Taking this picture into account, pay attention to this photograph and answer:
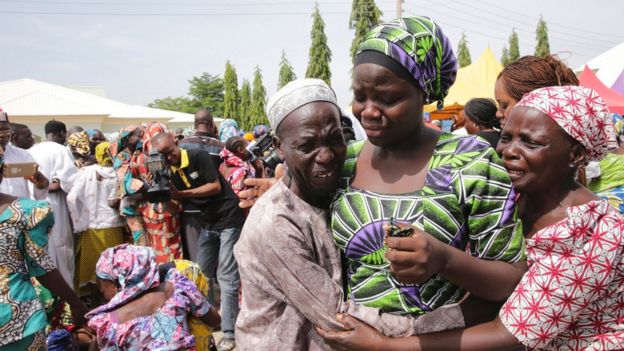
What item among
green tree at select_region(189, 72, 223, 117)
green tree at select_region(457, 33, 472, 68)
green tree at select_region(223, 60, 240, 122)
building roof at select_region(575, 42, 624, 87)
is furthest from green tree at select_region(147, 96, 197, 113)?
building roof at select_region(575, 42, 624, 87)

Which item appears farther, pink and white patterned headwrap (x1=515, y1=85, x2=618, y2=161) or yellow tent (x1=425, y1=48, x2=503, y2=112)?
yellow tent (x1=425, y1=48, x2=503, y2=112)

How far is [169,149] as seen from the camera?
490 cm

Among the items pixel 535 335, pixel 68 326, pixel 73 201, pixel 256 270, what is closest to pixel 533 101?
pixel 535 335

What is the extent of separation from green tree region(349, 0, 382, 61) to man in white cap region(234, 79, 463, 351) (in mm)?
28837

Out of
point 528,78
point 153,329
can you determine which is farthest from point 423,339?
point 153,329

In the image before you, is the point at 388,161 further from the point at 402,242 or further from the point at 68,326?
the point at 68,326

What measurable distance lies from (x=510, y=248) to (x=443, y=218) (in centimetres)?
21

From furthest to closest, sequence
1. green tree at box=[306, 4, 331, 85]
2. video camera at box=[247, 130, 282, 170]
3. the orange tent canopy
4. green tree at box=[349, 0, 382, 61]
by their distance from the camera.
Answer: green tree at box=[306, 4, 331, 85] < green tree at box=[349, 0, 382, 61] < the orange tent canopy < video camera at box=[247, 130, 282, 170]

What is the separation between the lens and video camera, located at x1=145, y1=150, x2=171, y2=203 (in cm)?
498

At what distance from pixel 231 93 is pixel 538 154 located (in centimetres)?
4166

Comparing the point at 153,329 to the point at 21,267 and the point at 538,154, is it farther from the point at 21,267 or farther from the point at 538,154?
the point at 538,154

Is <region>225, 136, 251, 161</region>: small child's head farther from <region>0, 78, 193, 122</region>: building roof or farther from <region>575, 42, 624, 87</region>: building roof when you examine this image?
<region>0, 78, 193, 122</region>: building roof

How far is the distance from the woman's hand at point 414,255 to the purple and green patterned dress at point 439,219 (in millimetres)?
142

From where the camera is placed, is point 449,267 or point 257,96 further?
point 257,96
